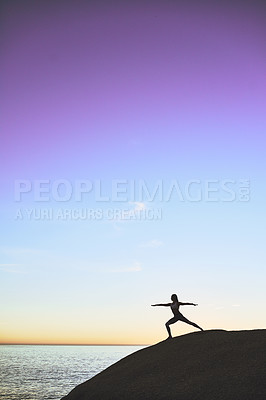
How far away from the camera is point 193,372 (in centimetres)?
1658

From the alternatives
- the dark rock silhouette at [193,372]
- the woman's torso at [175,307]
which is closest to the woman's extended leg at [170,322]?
the woman's torso at [175,307]

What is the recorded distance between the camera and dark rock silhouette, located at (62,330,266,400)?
1489 centimetres

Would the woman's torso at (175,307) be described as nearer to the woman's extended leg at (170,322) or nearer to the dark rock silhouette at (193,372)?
the woman's extended leg at (170,322)

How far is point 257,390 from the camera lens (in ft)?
47.2

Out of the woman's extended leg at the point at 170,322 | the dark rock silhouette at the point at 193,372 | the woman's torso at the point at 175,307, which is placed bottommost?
the dark rock silhouette at the point at 193,372

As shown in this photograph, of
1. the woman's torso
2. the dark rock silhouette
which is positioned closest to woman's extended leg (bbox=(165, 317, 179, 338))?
the woman's torso

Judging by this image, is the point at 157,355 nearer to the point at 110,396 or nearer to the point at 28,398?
the point at 110,396

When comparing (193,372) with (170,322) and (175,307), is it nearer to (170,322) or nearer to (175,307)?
(175,307)

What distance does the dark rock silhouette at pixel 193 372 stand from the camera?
48.9ft

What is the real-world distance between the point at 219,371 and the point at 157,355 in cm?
424

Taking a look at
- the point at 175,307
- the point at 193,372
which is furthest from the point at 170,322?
the point at 193,372

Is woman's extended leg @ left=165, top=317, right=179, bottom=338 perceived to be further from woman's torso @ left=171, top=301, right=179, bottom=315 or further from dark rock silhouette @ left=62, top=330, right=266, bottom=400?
dark rock silhouette @ left=62, top=330, right=266, bottom=400

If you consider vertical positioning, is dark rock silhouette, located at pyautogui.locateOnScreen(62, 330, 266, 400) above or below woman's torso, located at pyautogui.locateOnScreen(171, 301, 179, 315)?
below

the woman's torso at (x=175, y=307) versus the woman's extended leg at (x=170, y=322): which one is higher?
the woman's torso at (x=175, y=307)
